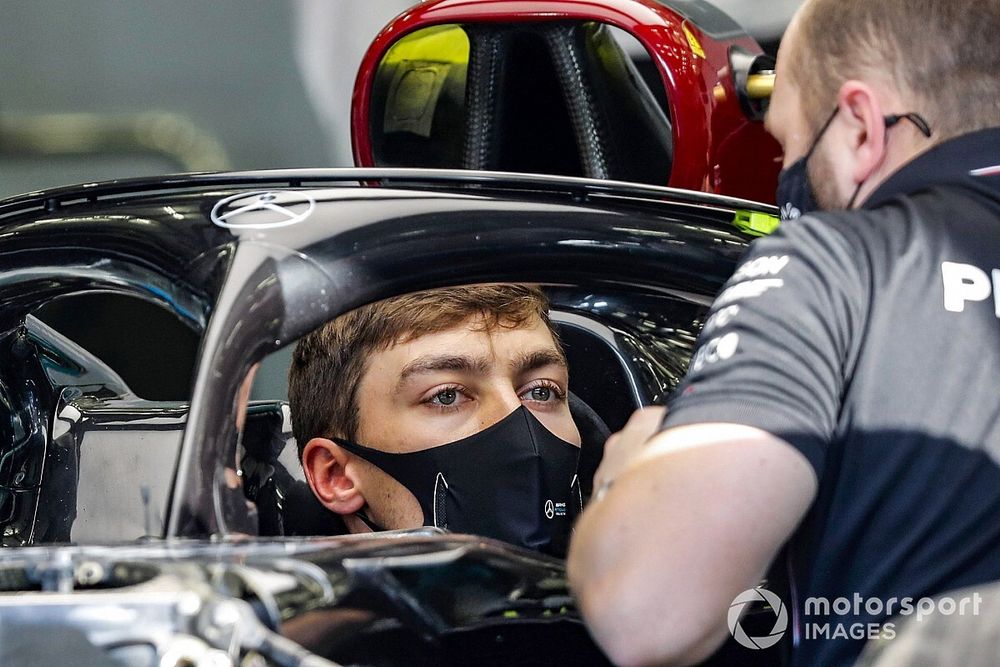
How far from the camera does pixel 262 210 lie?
1268 mm

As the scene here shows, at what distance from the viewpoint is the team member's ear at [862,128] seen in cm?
108

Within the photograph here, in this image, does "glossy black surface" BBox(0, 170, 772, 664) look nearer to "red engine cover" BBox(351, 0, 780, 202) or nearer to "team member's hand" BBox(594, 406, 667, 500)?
"team member's hand" BBox(594, 406, 667, 500)

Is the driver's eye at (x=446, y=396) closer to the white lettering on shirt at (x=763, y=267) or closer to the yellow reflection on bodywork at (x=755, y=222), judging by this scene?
the yellow reflection on bodywork at (x=755, y=222)

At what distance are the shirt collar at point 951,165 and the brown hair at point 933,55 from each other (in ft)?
Answer: 0.07

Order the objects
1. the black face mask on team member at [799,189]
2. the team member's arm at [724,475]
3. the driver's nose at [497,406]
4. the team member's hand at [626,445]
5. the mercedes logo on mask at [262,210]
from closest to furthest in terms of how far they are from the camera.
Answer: the team member's arm at [724,475], the team member's hand at [626,445], the black face mask on team member at [799,189], the mercedes logo on mask at [262,210], the driver's nose at [497,406]

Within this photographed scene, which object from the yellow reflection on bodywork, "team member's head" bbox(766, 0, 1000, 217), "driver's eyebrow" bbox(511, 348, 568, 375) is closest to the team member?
"team member's head" bbox(766, 0, 1000, 217)

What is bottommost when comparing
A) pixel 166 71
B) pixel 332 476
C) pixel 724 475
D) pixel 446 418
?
pixel 166 71

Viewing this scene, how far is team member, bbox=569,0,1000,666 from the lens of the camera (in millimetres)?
845

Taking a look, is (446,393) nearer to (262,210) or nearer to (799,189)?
(262,210)

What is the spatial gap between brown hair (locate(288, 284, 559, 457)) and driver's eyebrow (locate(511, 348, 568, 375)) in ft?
0.17

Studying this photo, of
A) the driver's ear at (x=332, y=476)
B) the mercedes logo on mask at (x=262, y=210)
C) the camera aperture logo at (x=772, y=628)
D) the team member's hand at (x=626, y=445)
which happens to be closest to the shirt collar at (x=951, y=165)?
the team member's hand at (x=626, y=445)

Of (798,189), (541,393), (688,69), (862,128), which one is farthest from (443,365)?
(688,69)

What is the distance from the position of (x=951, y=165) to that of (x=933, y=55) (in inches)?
4.3

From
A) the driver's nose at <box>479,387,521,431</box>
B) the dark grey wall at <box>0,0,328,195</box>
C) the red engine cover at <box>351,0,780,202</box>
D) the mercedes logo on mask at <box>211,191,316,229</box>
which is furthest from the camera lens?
the dark grey wall at <box>0,0,328,195</box>
